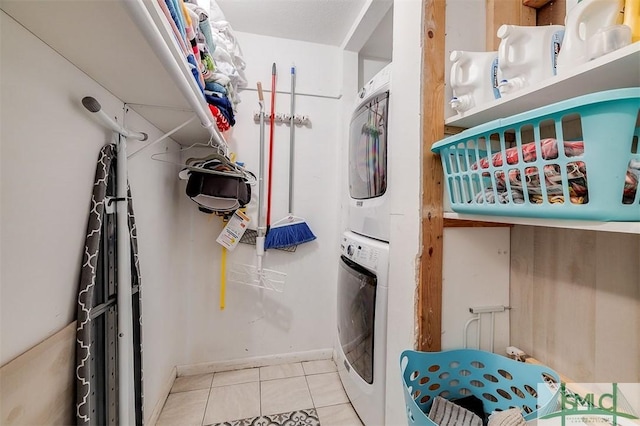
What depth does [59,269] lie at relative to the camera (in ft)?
2.17

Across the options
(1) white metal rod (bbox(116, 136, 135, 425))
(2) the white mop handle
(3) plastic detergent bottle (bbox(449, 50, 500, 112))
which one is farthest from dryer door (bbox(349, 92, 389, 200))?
(1) white metal rod (bbox(116, 136, 135, 425))

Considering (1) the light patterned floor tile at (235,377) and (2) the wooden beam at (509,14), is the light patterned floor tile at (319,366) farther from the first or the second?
(2) the wooden beam at (509,14)

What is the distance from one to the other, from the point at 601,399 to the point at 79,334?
53.2 inches

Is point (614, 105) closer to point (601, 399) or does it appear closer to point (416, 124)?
point (416, 124)

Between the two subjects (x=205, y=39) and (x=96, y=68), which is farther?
(x=205, y=39)

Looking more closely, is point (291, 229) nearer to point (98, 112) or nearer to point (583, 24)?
point (98, 112)

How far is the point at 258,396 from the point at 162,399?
520 millimetres

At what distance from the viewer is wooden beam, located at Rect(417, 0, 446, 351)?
0.90 m

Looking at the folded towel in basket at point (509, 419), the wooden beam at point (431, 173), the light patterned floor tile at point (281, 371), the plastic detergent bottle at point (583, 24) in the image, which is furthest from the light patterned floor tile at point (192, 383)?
the plastic detergent bottle at point (583, 24)

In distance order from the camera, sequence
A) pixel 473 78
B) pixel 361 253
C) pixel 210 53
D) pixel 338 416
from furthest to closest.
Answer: pixel 338 416 < pixel 361 253 < pixel 210 53 < pixel 473 78

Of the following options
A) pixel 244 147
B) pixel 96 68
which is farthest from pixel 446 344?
pixel 244 147

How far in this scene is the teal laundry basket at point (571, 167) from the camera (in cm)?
43

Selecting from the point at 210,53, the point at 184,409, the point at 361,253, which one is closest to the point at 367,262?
the point at 361,253

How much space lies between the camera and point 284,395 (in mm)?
1593
